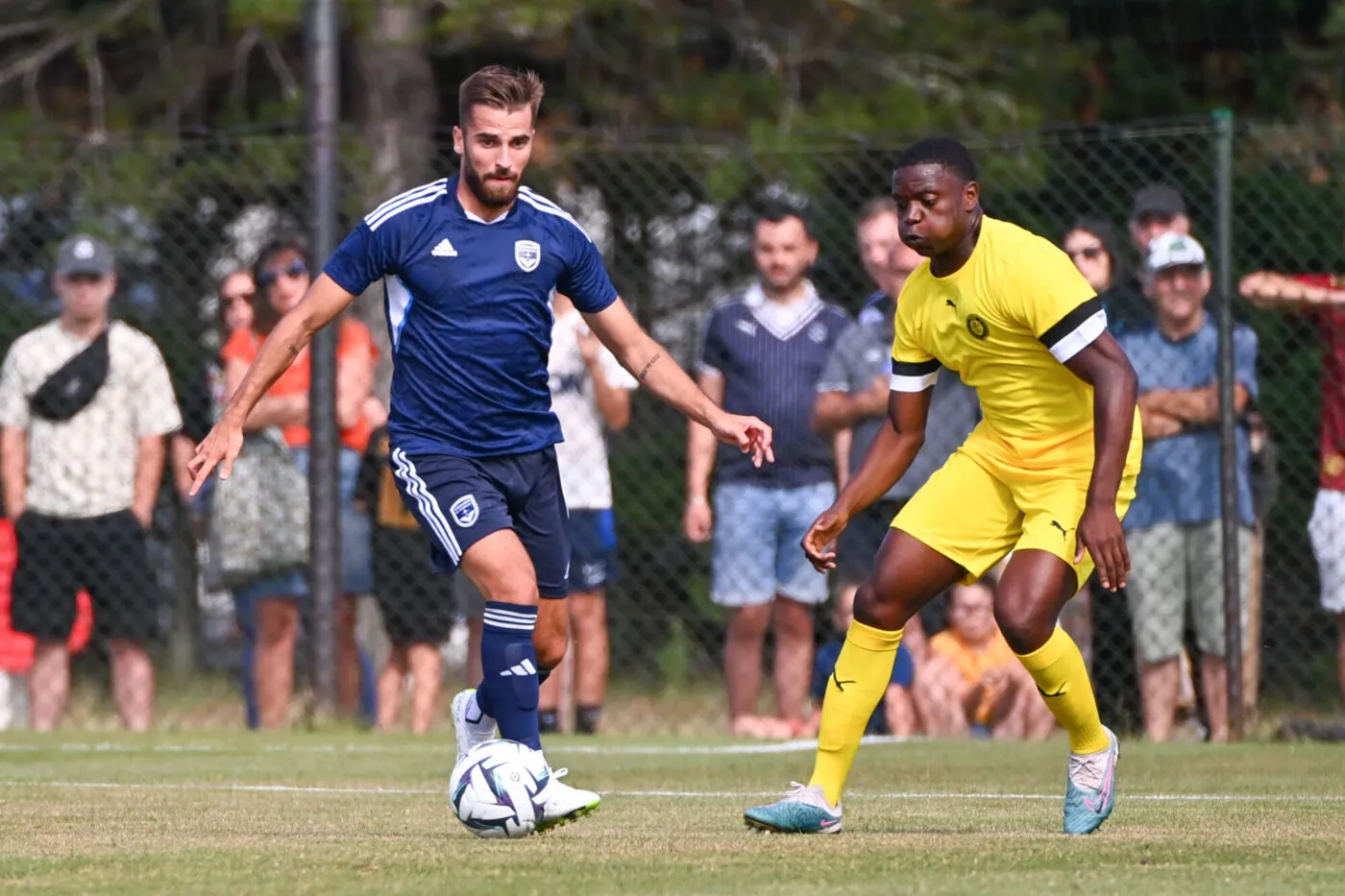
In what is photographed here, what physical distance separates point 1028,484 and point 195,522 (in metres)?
7.91

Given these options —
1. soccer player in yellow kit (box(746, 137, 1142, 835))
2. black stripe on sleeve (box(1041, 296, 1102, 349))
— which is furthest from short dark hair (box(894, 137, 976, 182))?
black stripe on sleeve (box(1041, 296, 1102, 349))

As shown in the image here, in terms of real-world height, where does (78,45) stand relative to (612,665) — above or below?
above

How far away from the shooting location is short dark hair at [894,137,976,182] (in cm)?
631

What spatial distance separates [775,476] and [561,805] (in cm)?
483

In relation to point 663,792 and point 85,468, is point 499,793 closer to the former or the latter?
point 663,792

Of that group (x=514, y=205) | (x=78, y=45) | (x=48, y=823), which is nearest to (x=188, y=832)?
(x=48, y=823)

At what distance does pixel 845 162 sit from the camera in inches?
472

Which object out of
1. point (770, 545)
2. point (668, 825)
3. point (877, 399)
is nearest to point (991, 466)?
point (668, 825)

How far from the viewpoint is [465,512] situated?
6.54m

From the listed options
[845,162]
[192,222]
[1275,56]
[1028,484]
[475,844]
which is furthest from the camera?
[1275,56]

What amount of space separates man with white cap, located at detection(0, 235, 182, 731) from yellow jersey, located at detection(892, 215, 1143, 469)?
5712 millimetres

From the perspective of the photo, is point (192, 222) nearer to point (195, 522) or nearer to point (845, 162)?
point (195, 522)

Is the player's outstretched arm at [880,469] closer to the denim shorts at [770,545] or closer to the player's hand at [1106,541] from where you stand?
the player's hand at [1106,541]

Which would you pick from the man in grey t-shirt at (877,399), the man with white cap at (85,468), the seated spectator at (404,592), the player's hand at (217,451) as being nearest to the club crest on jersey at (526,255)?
the player's hand at (217,451)
